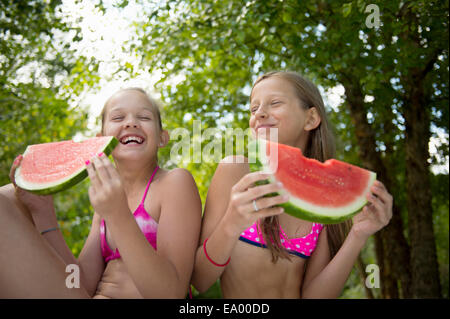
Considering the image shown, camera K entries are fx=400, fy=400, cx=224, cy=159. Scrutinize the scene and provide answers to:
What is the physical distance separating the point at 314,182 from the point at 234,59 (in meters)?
4.34

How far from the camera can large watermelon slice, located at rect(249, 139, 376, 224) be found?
189 centimetres

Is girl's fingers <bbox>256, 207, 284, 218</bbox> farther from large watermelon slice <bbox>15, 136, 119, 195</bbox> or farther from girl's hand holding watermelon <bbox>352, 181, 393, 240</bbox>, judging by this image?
large watermelon slice <bbox>15, 136, 119, 195</bbox>

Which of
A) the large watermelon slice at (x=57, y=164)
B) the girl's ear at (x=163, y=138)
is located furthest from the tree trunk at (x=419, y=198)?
the large watermelon slice at (x=57, y=164)

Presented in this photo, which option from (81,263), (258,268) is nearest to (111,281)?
(81,263)

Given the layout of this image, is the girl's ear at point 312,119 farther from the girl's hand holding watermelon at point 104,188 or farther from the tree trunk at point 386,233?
the tree trunk at point 386,233

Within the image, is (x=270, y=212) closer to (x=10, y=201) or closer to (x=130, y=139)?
(x=130, y=139)

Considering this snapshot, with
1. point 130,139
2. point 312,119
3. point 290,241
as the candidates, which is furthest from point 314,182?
point 130,139

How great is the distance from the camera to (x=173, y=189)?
242 centimetres

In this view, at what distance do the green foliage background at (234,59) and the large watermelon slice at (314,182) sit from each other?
199 cm

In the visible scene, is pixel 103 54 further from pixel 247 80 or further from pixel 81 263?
pixel 81 263

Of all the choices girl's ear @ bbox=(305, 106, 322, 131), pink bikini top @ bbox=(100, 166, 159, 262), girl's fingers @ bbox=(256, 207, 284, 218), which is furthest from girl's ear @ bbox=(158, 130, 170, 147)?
girl's fingers @ bbox=(256, 207, 284, 218)

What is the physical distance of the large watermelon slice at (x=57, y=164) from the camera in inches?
81.2

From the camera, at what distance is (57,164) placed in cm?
226
